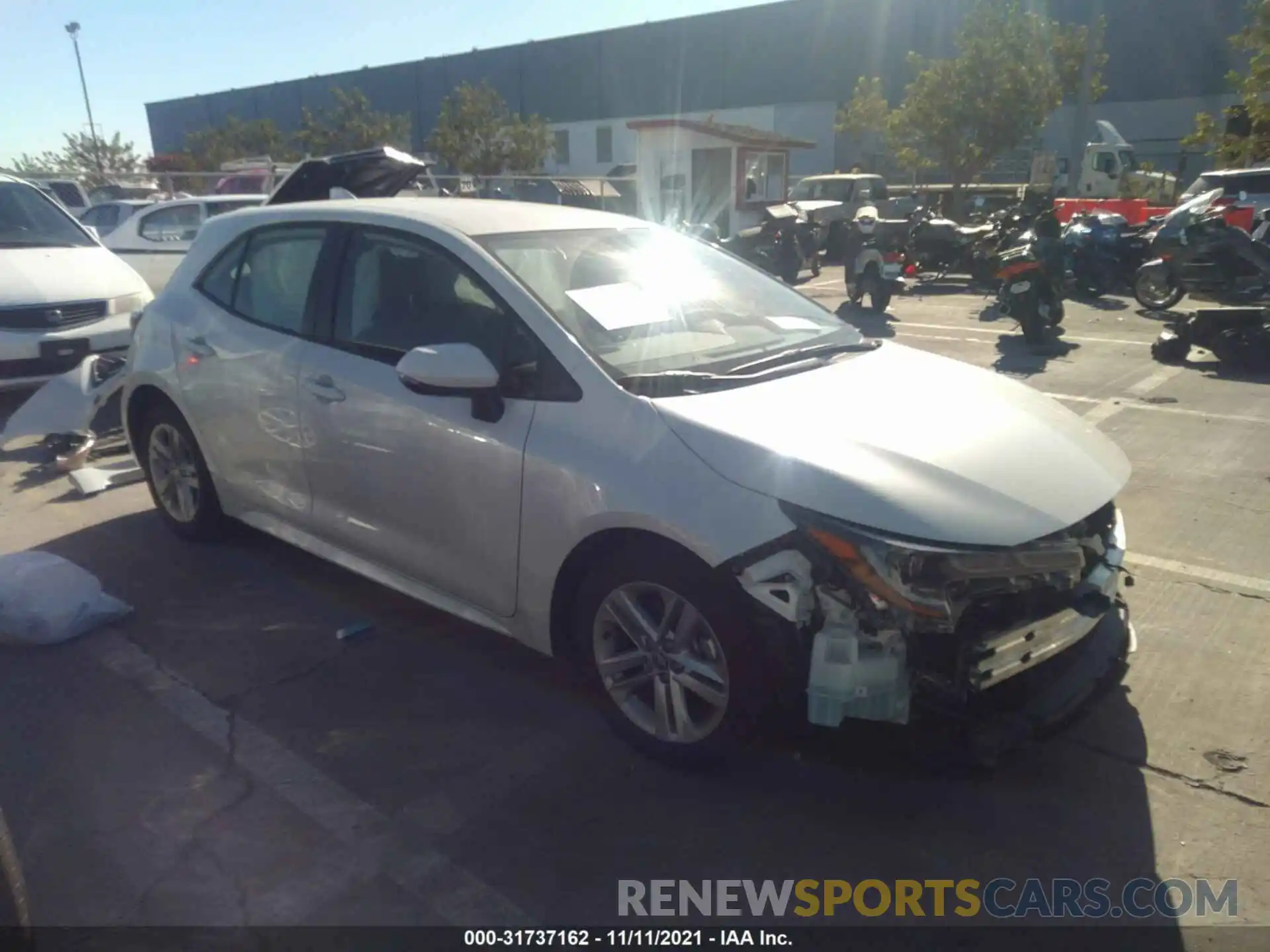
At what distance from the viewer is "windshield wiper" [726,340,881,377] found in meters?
3.45

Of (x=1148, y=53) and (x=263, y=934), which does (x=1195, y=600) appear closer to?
(x=263, y=934)

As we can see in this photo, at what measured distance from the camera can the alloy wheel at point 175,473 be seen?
4948 millimetres

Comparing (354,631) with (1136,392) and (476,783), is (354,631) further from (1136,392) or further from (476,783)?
(1136,392)

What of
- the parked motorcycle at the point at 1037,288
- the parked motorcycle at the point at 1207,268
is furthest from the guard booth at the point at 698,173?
the parked motorcycle at the point at 1037,288

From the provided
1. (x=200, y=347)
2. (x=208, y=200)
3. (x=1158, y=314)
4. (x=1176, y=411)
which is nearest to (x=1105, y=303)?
(x=1158, y=314)

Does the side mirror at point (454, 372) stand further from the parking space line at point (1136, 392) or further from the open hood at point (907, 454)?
the parking space line at point (1136, 392)

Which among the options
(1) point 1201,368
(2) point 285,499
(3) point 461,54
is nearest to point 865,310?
(1) point 1201,368

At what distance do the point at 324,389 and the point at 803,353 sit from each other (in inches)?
74.9

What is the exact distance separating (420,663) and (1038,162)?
30.7 m

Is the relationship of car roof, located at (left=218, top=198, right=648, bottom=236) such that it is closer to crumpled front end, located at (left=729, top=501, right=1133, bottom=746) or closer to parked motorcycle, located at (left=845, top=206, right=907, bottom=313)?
crumpled front end, located at (left=729, top=501, right=1133, bottom=746)

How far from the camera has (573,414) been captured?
3.15 m

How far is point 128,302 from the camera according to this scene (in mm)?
8484

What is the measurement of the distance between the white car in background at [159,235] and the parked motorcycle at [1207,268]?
11894 mm

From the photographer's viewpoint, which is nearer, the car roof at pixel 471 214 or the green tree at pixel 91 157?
the car roof at pixel 471 214
